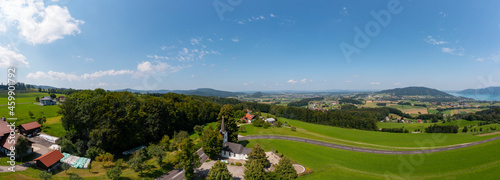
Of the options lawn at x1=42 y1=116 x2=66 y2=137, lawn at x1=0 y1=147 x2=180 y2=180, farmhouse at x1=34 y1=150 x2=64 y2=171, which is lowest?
lawn at x1=0 y1=147 x2=180 y2=180

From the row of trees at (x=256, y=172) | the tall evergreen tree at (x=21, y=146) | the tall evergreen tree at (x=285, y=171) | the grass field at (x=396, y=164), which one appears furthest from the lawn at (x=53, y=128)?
the grass field at (x=396, y=164)

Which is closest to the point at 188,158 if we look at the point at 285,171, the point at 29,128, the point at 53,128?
the point at 285,171

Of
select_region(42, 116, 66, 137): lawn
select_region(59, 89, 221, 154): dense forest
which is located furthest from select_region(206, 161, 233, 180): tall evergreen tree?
select_region(42, 116, 66, 137): lawn

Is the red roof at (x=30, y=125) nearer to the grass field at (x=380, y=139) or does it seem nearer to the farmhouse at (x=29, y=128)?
the farmhouse at (x=29, y=128)

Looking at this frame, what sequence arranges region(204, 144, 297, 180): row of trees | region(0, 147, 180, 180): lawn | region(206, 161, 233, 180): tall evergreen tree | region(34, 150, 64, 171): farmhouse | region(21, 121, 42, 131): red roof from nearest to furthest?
region(0, 147, 180, 180): lawn, region(206, 161, 233, 180): tall evergreen tree, region(204, 144, 297, 180): row of trees, region(34, 150, 64, 171): farmhouse, region(21, 121, 42, 131): red roof

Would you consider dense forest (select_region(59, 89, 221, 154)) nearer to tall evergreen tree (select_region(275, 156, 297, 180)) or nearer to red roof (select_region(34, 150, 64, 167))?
red roof (select_region(34, 150, 64, 167))

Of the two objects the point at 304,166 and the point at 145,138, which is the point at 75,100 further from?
the point at 304,166
